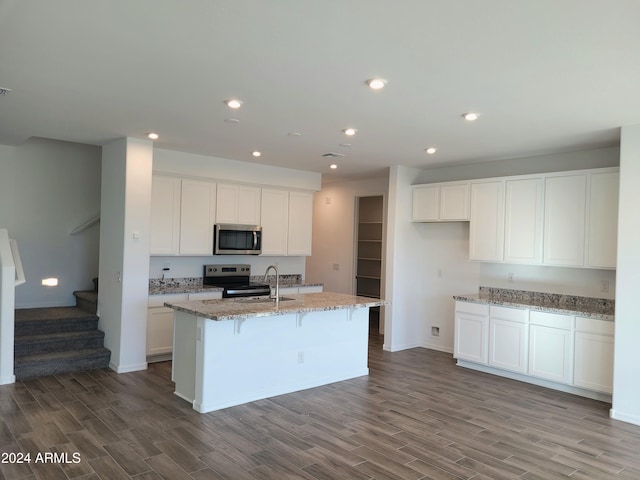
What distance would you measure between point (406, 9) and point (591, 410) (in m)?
4.25

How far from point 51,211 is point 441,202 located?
18.2 ft

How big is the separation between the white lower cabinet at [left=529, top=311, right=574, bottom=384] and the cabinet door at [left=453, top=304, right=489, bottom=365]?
586 mm

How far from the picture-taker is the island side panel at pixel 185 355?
172 inches

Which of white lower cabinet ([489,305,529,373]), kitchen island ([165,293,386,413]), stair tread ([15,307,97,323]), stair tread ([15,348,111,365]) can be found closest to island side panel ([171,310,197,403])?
kitchen island ([165,293,386,413])

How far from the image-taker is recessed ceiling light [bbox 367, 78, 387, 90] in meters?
3.22

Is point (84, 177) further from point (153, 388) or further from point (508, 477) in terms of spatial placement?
point (508, 477)

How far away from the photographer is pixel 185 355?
14.7 ft

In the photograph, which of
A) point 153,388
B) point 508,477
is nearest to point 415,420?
point 508,477

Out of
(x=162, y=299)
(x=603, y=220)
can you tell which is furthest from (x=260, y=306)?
(x=603, y=220)

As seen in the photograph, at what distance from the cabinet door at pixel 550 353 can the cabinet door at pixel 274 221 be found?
3733 mm

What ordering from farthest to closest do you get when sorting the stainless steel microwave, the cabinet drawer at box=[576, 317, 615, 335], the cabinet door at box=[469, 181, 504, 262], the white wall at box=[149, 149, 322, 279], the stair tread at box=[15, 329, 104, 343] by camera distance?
the stainless steel microwave, the white wall at box=[149, 149, 322, 279], the cabinet door at box=[469, 181, 504, 262], the stair tread at box=[15, 329, 104, 343], the cabinet drawer at box=[576, 317, 615, 335]

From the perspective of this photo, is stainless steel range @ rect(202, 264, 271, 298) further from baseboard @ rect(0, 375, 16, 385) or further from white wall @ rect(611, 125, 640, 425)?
white wall @ rect(611, 125, 640, 425)

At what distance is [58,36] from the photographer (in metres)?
2.66

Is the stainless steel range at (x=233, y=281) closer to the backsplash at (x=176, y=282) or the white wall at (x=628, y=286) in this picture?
the backsplash at (x=176, y=282)
